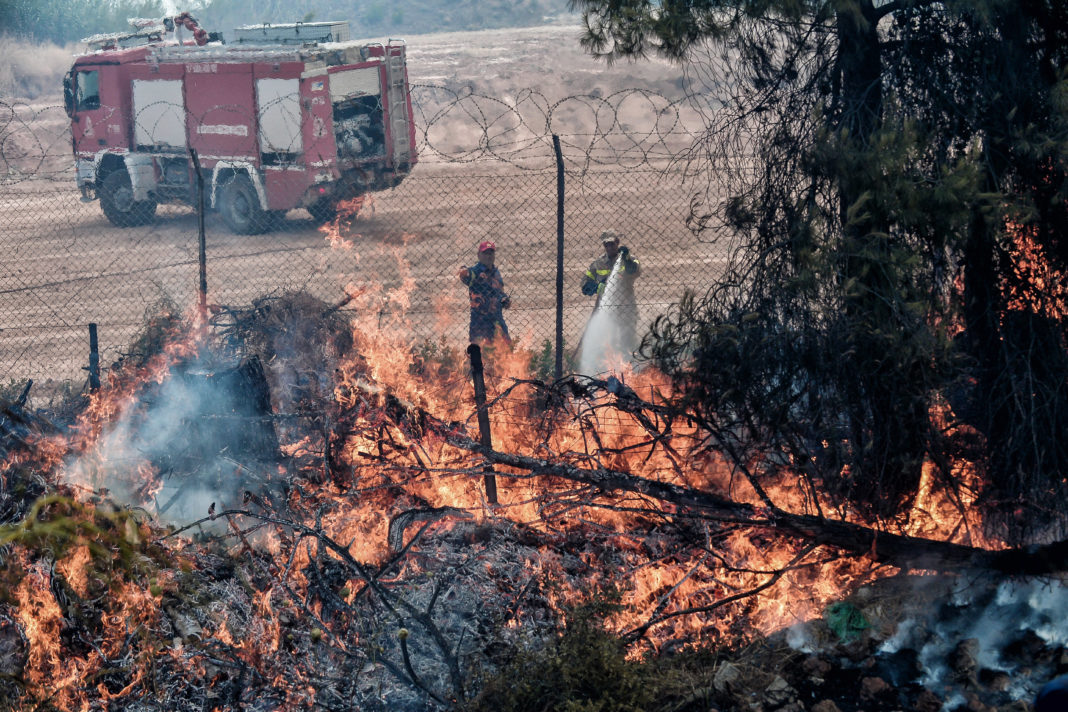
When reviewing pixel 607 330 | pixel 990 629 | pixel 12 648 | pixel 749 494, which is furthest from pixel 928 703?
pixel 607 330

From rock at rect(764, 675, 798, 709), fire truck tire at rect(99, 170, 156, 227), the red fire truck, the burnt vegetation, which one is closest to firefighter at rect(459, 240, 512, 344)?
the burnt vegetation

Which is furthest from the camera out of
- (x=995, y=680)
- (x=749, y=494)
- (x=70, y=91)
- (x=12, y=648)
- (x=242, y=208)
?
(x=70, y=91)

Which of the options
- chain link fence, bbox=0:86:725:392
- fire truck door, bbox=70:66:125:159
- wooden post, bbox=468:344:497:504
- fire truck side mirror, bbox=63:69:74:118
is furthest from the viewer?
fire truck side mirror, bbox=63:69:74:118

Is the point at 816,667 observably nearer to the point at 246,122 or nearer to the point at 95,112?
the point at 246,122

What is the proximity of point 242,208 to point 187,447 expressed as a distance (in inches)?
359

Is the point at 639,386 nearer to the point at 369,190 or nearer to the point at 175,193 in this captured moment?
the point at 369,190

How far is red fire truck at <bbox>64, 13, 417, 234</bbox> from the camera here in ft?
44.5

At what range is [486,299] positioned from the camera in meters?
7.86

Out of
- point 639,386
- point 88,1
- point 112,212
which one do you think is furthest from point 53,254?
point 88,1

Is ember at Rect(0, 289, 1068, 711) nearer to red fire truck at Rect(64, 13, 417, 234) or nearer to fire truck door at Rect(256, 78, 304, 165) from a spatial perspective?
fire truck door at Rect(256, 78, 304, 165)

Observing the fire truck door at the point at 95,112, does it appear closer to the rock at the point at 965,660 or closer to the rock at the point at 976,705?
the rock at the point at 965,660

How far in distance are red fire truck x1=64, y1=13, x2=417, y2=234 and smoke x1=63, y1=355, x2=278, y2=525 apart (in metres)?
7.51

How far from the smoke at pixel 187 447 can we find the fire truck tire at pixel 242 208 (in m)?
8.12

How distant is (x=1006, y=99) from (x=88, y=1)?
36.1 meters
